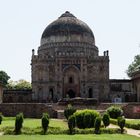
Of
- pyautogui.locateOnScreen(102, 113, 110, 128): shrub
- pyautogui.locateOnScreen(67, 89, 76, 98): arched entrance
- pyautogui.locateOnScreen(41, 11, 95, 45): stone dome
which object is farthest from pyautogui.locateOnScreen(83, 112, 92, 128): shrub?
pyautogui.locateOnScreen(41, 11, 95, 45): stone dome

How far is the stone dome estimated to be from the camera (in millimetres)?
54375

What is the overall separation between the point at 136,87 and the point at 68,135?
27.6 meters

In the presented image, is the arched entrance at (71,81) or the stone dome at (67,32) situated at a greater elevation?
the stone dome at (67,32)

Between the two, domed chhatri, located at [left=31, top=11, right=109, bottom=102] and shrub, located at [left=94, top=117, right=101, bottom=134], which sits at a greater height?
domed chhatri, located at [left=31, top=11, right=109, bottom=102]

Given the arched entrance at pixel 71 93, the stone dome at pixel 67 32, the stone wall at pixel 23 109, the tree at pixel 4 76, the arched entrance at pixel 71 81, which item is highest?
the stone dome at pixel 67 32

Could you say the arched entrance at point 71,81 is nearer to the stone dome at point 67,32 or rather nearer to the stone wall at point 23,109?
the stone dome at point 67,32

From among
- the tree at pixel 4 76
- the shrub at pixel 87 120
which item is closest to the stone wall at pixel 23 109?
the shrub at pixel 87 120

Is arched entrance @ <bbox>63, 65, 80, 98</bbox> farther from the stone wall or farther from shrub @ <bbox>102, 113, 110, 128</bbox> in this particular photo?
shrub @ <bbox>102, 113, 110, 128</bbox>

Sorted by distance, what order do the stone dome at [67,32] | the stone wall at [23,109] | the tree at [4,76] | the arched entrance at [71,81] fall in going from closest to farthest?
the stone wall at [23,109], the arched entrance at [71,81], the stone dome at [67,32], the tree at [4,76]

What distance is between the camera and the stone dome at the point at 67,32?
178 feet

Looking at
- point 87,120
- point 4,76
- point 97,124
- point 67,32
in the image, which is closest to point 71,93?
point 67,32

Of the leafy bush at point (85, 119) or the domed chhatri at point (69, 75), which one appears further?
the domed chhatri at point (69, 75)

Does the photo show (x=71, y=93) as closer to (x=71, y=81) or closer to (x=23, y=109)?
(x=71, y=81)

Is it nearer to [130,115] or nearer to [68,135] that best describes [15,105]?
[130,115]
